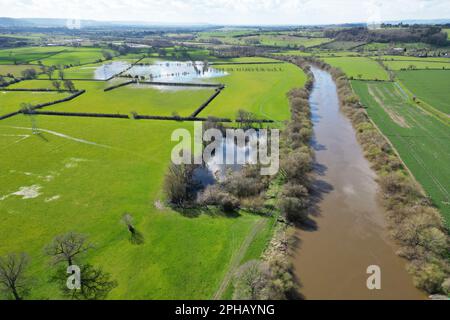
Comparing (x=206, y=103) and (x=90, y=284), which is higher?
(x=206, y=103)

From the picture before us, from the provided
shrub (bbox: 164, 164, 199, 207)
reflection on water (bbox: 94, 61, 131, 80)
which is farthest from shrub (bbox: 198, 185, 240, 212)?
reflection on water (bbox: 94, 61, 131, 80)

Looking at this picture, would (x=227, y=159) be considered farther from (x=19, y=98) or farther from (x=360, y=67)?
(x=360, y=67)

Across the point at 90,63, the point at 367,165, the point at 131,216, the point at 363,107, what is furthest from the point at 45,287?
the point at 90,63

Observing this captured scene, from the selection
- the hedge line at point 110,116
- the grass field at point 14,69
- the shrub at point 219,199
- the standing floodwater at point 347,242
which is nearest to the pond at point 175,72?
the grass field at point 14,69

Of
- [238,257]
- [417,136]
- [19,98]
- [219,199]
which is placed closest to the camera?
[238,257]

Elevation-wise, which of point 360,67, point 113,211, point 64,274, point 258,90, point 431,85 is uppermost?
point 360,67
